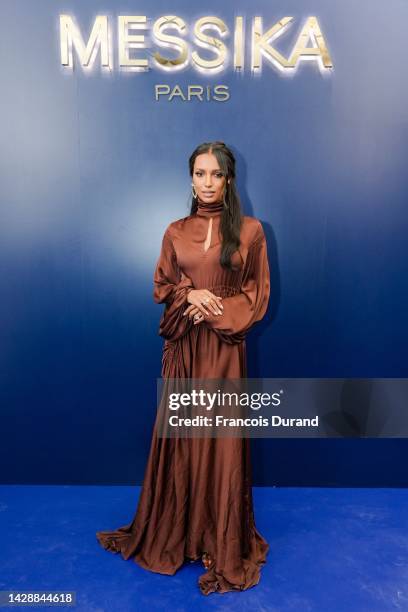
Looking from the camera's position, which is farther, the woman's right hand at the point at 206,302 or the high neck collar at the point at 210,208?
the high neck collar at the point at 210,208

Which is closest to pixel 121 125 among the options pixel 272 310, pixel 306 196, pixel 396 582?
pixel 306 196

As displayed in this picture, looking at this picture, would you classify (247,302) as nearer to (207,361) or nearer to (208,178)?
(207,361)


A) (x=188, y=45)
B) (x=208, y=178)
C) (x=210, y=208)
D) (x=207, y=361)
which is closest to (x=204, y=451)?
(x=207, y=361)

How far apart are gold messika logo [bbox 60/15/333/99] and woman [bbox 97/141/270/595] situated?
2.53 feet

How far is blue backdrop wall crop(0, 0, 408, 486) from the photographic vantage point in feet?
7.70

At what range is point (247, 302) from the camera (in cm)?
187

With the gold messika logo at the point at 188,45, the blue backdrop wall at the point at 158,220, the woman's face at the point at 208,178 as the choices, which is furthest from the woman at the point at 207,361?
the gold messika logo at the point at 188,45

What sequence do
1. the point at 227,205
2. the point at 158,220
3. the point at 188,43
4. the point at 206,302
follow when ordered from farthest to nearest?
the point at 158,220 → the point at 188,43 → the point at 227,205 → the point at 206,302

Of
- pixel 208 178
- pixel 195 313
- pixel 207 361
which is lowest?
pixel 207 361

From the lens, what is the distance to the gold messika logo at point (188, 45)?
2.30m

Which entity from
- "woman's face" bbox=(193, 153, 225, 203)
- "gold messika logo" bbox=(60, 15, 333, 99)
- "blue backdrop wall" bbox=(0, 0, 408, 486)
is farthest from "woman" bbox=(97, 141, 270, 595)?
"gold messika logo" bbox=(60, 15, 333, 99)

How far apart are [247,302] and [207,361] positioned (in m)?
0.30

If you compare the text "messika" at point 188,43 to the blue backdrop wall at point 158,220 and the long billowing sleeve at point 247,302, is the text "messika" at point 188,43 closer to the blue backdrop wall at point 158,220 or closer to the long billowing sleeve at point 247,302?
the blue backdrop wall at point 158,220

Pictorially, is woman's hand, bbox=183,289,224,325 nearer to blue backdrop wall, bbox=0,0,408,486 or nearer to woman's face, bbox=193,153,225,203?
woman's face, bbox=193,153,225,203
